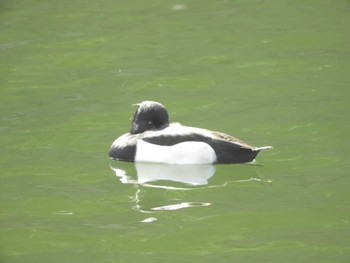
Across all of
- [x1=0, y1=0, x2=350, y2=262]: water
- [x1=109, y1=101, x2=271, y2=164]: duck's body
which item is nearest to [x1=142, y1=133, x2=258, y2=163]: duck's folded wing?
[x1=109, y1=101, x2=271, y2=164]: duck's body

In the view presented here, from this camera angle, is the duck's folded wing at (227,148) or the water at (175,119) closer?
the water at (175,119)

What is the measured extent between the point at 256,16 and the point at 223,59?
9.26 feet

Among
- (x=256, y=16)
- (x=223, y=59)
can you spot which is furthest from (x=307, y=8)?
(x=223, y=59)

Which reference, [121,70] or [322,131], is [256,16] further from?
[322,131]

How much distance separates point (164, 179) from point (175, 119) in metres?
2.24

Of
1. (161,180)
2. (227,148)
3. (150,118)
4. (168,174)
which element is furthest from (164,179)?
(150,118)

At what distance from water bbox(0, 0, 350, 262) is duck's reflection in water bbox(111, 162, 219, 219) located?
0.07 ft

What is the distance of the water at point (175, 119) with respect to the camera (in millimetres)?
8797

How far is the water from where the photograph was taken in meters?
8.80

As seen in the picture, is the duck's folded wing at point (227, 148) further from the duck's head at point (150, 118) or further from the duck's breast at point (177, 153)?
the duck's head at point (150, 118)

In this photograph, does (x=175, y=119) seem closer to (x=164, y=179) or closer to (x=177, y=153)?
(x=177, y=153)

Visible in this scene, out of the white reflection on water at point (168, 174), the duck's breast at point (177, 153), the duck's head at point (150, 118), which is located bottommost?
the white reflection on water at point (168, 174)

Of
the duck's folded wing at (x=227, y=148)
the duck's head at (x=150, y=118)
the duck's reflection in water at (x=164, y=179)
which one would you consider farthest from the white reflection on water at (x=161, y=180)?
the duck's head at (x=150, y=118)

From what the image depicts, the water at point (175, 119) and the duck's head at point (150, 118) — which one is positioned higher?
the duck's head at point (150, 118)
